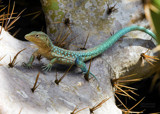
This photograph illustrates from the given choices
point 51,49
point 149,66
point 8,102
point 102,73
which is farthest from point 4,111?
point 149,66

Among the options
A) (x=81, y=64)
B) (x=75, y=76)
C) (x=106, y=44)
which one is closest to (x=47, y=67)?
(x=75, y=76)

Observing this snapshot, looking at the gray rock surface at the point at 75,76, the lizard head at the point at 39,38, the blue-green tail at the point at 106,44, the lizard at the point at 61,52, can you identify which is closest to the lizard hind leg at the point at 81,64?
the lizard at the point at 61,52

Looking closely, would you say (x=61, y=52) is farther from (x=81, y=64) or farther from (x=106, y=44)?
(x=106, y=44)

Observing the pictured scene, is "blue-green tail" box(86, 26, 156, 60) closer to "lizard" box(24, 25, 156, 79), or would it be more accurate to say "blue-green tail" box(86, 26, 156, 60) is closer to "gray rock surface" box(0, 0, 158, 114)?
"lizard" box(24, 25, 156, 79)

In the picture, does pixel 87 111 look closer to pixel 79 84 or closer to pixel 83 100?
pixel 83 100

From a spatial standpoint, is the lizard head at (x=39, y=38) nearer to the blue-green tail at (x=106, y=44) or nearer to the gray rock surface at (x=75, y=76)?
the gray rock surface at (x=75, y=76)

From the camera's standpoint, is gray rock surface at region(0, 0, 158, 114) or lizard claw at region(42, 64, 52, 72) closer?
gray rock surface at region(0, 0, 158, 114)

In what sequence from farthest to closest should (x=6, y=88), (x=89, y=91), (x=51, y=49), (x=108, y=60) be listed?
1. (x=108, y=60)
2. (x=51, y=49)
3. (x=89, y=91)
4. (x=6, y=88)

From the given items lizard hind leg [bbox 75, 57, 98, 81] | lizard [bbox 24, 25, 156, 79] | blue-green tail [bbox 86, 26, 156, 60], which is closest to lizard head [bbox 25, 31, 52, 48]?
lizard [bbox 24, 25, 156, 79]
